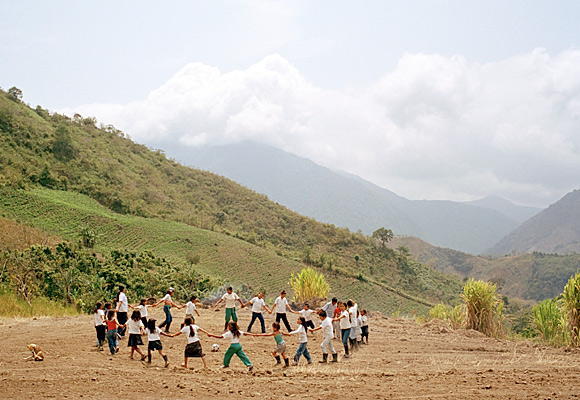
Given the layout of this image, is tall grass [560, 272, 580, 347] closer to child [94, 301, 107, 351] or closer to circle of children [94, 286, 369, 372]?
circle of children [94, 286, 369, 372]

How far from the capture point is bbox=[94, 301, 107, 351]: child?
34.2ft

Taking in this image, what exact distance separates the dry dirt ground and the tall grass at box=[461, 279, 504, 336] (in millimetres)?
2371

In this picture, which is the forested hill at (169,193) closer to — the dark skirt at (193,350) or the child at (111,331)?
the child at (111,331)

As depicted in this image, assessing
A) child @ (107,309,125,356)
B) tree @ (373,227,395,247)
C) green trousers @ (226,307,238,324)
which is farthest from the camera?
tree @ (373,227,395,247)

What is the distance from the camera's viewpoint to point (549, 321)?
14453 millimetres

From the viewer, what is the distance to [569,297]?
13328 mm

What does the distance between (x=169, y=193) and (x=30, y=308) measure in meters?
42.6

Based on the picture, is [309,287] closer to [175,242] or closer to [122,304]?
[122,304]

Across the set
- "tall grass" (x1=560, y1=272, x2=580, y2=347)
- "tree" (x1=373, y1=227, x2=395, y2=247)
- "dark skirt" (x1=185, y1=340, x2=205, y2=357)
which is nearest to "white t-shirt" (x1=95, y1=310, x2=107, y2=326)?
"dark skirt" (x1=185, y1=340, x2=205, y2=357)

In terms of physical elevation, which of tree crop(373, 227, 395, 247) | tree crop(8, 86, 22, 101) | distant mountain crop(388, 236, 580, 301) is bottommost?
distant mountain crop(388, 236, 580, 301)

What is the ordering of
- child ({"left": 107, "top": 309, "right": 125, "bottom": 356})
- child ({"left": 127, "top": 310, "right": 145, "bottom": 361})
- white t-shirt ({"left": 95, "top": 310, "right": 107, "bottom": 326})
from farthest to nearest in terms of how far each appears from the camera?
1. white t-shirt ({"left": 95, "top": 310, "right": 107, "bottom": 326})
2. child ({"left": 107, "top": 309, "right": 125, "bottom": 356})
3. child ({"left": 127, "top": 310, "right": 145, "bottom": 361})

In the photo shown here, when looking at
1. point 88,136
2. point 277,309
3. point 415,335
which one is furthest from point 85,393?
point 88,136

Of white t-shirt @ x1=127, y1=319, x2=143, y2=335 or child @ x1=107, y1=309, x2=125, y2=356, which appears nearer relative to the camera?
white t-shirt @ x1=127, y1=319, x2=143, y2=335

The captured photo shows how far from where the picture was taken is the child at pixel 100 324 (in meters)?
10.4
